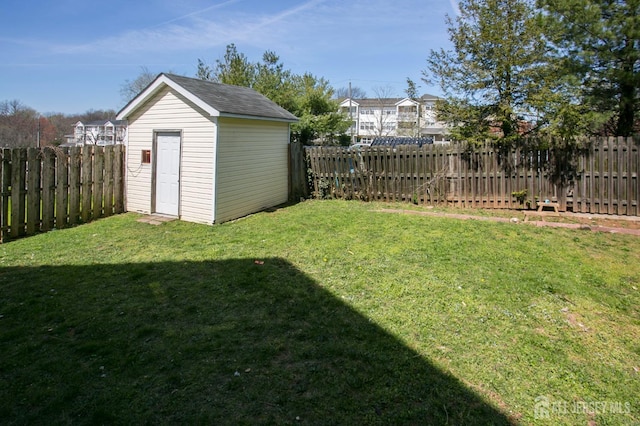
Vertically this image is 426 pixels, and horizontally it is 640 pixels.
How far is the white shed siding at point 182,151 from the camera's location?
877cm

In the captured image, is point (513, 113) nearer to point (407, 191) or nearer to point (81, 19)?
point (407, 191)

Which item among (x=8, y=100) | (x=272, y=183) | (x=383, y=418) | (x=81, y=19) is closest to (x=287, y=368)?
(x=383, y=418)

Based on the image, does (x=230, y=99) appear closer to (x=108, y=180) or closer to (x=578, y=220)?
(x=108, y=180)

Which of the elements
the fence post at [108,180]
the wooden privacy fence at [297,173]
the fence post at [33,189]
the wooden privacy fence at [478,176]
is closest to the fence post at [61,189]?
the fence post at [33,189]

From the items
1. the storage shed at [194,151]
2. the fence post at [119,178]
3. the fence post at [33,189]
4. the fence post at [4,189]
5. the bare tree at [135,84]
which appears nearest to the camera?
the fence post at [4,189]

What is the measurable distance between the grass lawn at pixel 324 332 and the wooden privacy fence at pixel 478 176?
9.87 feet

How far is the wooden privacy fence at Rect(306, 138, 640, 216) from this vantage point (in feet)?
29.3

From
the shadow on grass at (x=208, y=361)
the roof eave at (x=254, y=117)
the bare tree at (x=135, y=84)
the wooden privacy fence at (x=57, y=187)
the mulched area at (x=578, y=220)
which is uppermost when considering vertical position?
the bare tree at (x=135, y=84)

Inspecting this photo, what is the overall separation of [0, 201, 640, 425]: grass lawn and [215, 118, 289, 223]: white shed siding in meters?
2.54

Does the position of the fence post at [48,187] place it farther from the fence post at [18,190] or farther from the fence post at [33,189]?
the fence post at [18,190]

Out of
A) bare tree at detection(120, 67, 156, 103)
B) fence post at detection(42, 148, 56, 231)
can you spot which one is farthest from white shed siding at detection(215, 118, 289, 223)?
bare tree at detection(120, 67, 156, 103)

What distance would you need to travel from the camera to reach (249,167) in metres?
9.97

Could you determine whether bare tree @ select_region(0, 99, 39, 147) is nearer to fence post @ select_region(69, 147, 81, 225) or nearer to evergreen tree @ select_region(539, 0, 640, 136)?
fence post @ select_region(69, 147, 81, 225)

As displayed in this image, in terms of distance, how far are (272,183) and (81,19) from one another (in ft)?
36.8
